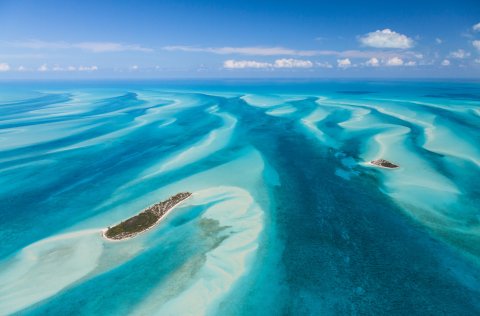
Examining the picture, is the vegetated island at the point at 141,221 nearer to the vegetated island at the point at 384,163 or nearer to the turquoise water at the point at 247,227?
the turquoise water at the point at 247,227

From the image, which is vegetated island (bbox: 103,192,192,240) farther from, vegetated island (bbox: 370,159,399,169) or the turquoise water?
vegetated island (bbox: 370,159,399,169)

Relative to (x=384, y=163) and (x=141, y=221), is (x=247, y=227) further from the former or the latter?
(x=384, y=163)

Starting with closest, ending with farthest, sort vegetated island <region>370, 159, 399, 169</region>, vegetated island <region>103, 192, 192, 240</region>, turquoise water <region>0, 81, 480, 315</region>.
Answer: turquoise water <region>0, 81, 480, 315</region> < vegetated island <region>103, 192, 192, 240</region> < vegetated island <region>370, 159, 399, 169</region>

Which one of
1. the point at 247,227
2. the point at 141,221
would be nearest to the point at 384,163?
the point at 247,227

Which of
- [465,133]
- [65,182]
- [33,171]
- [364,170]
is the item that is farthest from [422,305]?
[465,133]

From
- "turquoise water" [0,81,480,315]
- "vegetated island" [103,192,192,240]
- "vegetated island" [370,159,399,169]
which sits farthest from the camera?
"vegetated island" [370,159,399,169]

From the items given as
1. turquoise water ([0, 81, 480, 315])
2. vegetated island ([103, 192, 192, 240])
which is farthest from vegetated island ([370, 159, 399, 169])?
vegetated island ([103, 192, 192, 240])
